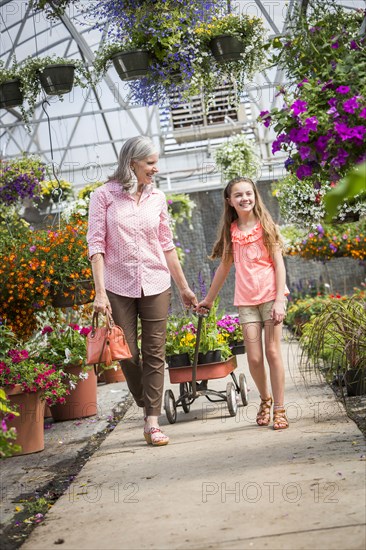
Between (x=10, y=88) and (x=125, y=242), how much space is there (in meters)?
2.17

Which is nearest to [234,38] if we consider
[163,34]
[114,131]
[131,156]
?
→ [163,34]

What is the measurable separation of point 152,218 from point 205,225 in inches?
472

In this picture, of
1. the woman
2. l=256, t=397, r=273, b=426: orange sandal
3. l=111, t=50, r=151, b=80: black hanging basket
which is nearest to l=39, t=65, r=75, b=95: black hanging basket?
l=111, t=50, r=151, b=80: black hanging basket

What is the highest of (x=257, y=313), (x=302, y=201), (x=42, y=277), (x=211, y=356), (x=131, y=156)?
(x=302, y=201)

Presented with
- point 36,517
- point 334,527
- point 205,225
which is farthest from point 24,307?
point 205,225

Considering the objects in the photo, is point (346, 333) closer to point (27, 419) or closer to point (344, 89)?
point (27, 419)

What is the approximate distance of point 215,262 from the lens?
1634cm

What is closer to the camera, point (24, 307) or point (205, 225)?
point (24, 307)

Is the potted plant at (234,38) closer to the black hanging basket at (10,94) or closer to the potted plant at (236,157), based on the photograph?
the black hanging basket at (10,94)

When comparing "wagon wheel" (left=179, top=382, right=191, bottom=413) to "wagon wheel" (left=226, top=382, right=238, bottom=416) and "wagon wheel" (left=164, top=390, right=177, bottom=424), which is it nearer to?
"wagon wheel" (left=164, top=390, right=177, bottom=424)

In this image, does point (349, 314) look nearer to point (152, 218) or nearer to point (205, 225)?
point (152, 218)

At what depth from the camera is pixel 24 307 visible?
19.1 feet

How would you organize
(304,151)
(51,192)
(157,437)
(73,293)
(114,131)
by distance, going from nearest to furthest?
(304,151) → (157,437) → (73,293) → (51,192) → (114,131)

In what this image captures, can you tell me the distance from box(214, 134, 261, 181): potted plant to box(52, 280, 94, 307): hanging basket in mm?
6807
